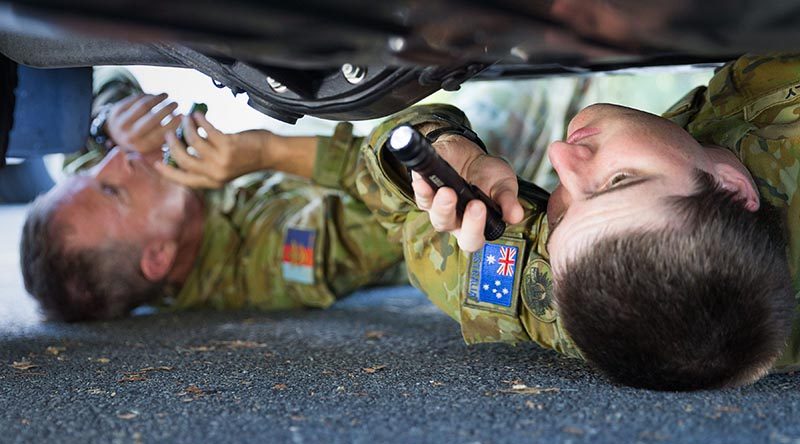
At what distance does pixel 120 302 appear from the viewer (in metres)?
1.61

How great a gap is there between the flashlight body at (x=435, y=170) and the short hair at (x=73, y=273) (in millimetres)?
932

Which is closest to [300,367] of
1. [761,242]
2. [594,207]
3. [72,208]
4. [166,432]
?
[166,432]

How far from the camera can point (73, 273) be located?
5.16ft

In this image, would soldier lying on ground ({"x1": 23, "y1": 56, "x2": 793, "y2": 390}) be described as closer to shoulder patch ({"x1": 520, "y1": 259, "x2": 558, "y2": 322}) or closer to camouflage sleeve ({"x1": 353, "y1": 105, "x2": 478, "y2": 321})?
shoulder patch ({"x1": 520, "y1": 259, "x2": 558, "y2": 322})

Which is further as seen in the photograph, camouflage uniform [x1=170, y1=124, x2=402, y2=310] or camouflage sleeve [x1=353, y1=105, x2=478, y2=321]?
camouflage uniform [x1=170, y1=124, x2=402, y2=310]

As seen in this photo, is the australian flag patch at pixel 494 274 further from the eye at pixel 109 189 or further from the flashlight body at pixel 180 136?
the eye at pixel 109 189

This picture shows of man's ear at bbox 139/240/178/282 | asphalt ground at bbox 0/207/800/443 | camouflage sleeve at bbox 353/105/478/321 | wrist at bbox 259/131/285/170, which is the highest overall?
wrist at bbox 259/131/285/170

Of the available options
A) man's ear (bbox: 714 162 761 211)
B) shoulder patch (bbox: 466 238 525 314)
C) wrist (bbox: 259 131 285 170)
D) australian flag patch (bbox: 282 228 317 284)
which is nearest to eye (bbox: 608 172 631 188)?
man's ear (bbox: 714 162 761 211)

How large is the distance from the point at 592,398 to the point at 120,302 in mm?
1066

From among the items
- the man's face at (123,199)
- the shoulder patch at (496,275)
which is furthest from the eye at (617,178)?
the man's face at (123,199)

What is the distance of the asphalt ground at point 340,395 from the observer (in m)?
0.73

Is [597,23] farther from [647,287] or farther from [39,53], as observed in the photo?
[39,53]

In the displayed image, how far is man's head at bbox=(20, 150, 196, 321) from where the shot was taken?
156cm

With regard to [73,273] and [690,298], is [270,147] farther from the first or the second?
[690,298]
